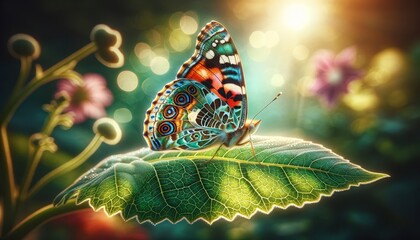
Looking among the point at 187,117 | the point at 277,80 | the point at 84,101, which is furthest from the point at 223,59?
the point at 277,80

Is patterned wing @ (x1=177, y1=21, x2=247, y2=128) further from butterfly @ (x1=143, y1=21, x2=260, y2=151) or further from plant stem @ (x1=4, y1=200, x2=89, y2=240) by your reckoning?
plant stem @ (x1=4, y1=200, x2=89, y2=240)

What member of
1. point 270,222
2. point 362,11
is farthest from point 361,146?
point 362,11

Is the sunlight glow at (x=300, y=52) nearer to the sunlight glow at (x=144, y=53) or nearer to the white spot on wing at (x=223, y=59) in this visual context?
the sunlight glow at (x=144, y=53)

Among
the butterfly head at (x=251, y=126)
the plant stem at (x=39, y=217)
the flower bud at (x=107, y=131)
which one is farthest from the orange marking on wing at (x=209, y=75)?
the plant stem at (x=39, y=217)

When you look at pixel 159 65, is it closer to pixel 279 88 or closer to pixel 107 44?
pixel 279 88

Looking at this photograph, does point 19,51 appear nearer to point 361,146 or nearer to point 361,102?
point 361,146

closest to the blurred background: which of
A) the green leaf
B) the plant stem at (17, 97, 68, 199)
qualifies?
the plant stem at (17, 97, 68, 199)

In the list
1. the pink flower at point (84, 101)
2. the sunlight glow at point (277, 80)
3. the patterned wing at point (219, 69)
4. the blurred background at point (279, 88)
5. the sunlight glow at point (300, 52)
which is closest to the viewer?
the patterned wing at point (219, 69)
